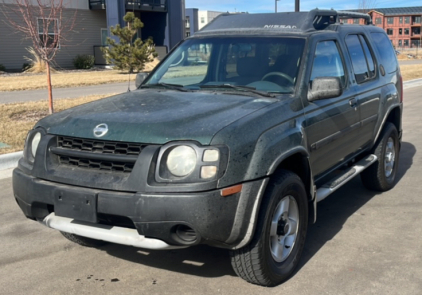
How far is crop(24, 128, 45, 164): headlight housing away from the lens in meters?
3.97

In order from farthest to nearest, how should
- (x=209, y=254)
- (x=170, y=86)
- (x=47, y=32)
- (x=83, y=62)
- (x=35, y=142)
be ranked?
(x=83, y=62)
(x=47, y=32)
(x=170, y=86)
(x=209, y=254)
(x=35, y=142)

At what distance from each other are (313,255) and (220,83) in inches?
66.8

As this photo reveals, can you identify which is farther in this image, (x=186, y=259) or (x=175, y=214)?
(x=186, y=259)

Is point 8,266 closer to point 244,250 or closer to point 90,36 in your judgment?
point 244,250

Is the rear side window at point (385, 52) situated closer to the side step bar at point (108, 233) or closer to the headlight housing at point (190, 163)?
the headlight housing at point (190, 163)

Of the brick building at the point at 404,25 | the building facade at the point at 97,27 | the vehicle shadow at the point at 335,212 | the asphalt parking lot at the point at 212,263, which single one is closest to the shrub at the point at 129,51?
the building facade at the point at 97,27

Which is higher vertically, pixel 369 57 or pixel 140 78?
pixel 369 57

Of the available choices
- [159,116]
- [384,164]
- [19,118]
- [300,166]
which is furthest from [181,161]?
[19,118]

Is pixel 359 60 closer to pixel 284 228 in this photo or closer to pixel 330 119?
pixel 330 119

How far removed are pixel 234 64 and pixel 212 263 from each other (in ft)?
6.00

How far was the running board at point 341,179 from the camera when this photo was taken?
461 cm

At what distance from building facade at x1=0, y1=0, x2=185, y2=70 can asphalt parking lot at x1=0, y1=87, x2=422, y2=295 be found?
25156 mm

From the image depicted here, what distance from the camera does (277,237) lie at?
3854 millimetres

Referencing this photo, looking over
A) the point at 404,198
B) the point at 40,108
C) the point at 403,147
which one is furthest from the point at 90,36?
the point at 404,198
